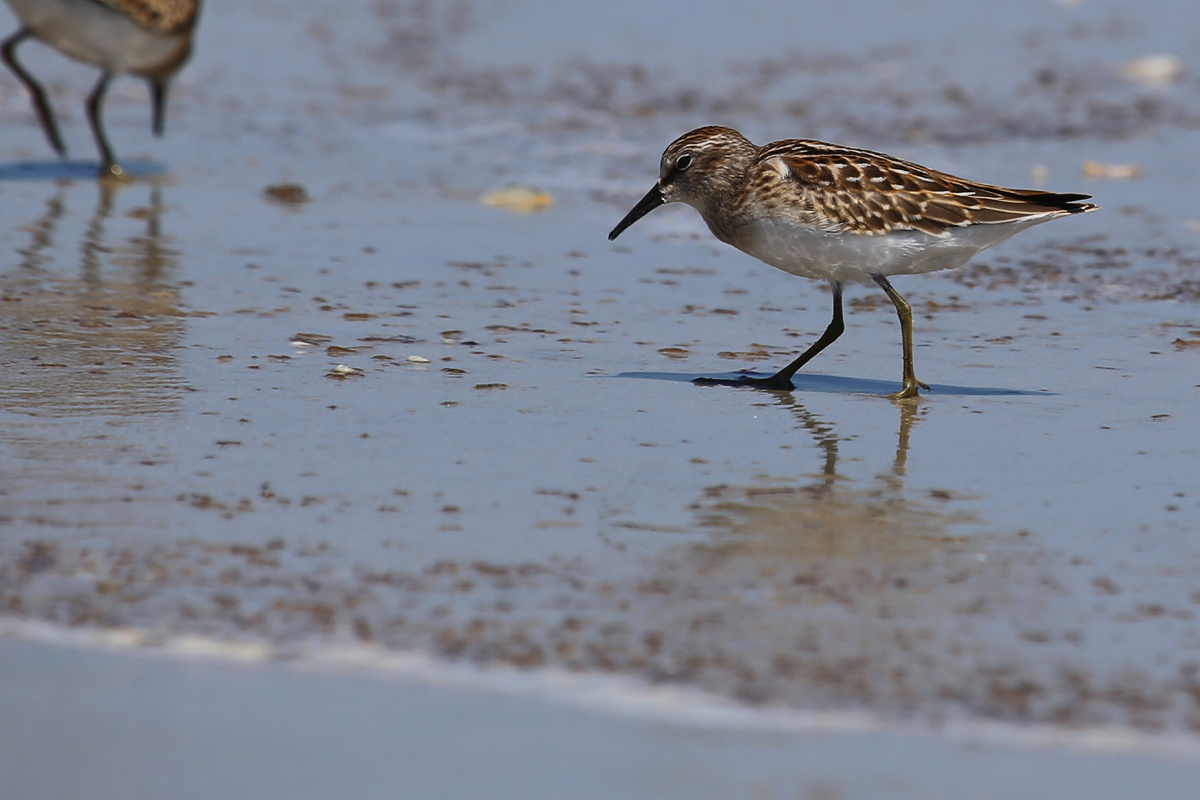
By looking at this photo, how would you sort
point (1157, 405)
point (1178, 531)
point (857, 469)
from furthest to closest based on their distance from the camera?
point (1157, 405) < point (857, 469) < point (1178, 531)

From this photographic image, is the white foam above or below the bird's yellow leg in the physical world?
below

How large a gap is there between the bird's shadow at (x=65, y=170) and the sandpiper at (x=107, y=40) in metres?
0.10

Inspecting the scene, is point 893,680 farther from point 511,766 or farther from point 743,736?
point 511,766

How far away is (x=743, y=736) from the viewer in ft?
11.2

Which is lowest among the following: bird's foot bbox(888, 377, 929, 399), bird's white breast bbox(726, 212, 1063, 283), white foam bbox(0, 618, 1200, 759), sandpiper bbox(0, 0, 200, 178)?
white foam bbox(0, 618, 1200, 759)

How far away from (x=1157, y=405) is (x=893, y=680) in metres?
2.90

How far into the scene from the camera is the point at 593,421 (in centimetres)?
580

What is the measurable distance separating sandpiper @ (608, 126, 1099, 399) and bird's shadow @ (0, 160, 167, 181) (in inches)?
206

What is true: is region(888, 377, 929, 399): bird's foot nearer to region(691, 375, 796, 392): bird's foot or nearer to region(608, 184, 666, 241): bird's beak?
region(691, 375, 796, 392): bird's foot

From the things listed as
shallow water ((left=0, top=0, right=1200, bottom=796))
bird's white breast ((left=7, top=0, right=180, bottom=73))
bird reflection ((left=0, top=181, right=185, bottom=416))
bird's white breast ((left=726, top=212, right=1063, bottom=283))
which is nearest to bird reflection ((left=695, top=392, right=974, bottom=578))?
shallow water ((left=0, top=0, right=1200, bottom=796))

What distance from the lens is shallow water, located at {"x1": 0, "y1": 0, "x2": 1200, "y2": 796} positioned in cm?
393

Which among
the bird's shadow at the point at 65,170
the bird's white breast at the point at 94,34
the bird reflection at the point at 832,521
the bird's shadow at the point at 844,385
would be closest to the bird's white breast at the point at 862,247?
the bird's shadow at the point at 844,385

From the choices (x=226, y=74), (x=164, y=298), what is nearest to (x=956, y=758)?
(x=164, y=298)

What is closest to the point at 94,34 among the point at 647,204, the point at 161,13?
the point at 161,13
